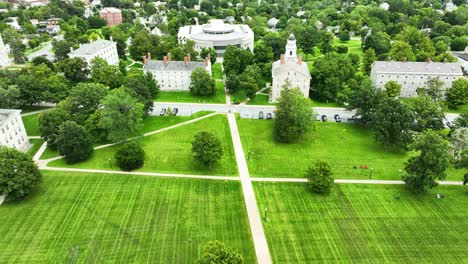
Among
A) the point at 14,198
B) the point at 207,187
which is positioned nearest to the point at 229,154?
the point at 207,187

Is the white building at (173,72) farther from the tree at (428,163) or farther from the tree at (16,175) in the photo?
the tree at (428,163)

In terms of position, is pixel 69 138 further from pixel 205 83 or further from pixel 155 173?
pixel 205 83

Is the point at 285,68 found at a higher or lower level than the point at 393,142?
higher

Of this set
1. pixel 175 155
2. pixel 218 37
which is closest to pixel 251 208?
pixel 175 155

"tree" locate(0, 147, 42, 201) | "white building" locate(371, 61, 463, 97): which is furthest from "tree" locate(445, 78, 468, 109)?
"tree" locate(0, 147, 42, 201)

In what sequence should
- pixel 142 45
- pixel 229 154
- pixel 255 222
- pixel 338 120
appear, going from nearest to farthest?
pixel 255 222, pixel 229 154, pixel 338 120, pixel 142 45

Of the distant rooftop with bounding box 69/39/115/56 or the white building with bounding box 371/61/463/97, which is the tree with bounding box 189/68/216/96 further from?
the white building with bounding box 371/61/463/97

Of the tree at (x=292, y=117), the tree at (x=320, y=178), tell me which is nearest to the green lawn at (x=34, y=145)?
the tree at (x=292, y=117)
